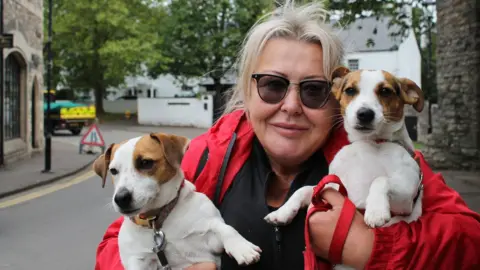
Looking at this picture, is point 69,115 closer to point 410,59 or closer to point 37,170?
point 37,170

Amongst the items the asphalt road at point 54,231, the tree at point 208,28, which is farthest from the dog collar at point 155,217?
the tree at point 208,28

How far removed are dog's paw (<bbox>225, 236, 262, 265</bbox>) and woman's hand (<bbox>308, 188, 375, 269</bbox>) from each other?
0.97 ft

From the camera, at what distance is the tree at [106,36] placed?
117 feet

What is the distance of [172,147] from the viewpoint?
2.68m

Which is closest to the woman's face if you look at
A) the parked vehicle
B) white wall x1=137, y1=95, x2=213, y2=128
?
the parked vehicle

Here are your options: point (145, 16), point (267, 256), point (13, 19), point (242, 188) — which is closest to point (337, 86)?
point (242, 188)

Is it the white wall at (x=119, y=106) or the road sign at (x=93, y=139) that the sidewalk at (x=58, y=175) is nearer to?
the road sign at (x=93, y=139)

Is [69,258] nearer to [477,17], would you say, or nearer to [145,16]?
[477,17]

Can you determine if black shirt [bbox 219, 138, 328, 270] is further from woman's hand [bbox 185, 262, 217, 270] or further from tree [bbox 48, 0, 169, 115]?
tree [bbox 48, 0, 169, 115]

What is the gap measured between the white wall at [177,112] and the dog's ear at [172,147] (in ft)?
111

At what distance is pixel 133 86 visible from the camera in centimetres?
6125

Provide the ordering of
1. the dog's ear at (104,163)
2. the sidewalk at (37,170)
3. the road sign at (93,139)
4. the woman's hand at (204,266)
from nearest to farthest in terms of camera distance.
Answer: the woman's hand at (204,266) → the dog's ear at (104,163) → the sidewalk at (37,170) → the road sign at (93,139)

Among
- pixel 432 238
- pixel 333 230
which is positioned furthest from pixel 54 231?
pixel 432 238

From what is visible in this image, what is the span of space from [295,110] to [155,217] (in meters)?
0.85
